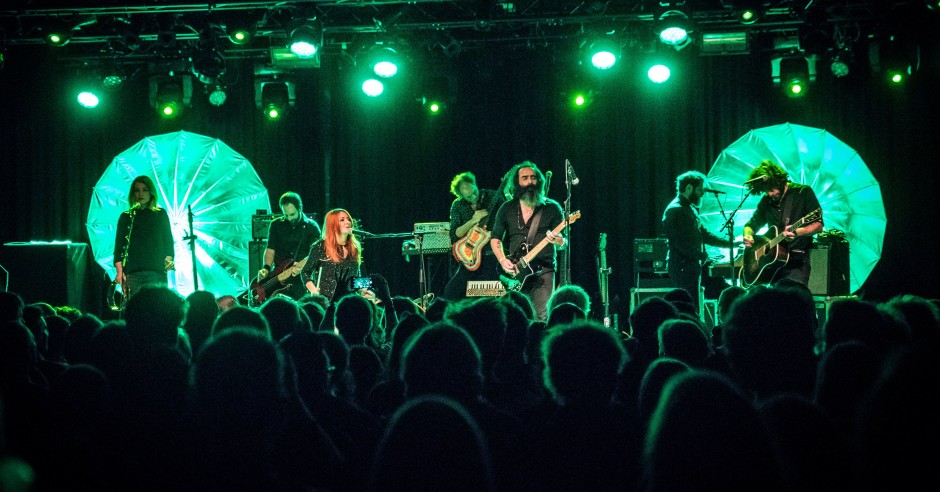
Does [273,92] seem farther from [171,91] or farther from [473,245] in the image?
[473,245]

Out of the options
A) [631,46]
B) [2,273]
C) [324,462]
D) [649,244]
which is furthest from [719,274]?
[2,273]

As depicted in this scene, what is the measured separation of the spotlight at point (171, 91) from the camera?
11.9 metres

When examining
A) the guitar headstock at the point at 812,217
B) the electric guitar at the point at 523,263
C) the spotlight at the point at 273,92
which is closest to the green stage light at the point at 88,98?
the spotlight at the point at 273,92

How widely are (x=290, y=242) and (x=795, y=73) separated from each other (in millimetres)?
8104

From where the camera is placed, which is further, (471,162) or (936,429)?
(471,162)

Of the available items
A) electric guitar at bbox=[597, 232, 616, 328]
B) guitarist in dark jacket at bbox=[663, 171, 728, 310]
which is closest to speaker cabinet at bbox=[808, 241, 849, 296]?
guitarist in dark jacket at bbox=[663, 171, 728, 310]

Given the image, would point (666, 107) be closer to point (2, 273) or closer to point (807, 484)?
point (2, 273)

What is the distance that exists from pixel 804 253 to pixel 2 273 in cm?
1059

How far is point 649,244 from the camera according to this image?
1112 centimetres

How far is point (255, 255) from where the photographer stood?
1167cm

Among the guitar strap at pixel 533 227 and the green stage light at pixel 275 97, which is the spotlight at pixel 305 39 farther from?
the guitar strap at pixel 533 227

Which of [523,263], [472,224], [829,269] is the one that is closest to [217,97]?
[472,224]

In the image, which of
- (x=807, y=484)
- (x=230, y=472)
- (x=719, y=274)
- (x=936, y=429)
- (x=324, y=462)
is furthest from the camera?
(x=719, y=274)

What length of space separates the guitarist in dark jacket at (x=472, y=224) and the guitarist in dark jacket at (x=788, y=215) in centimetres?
365
